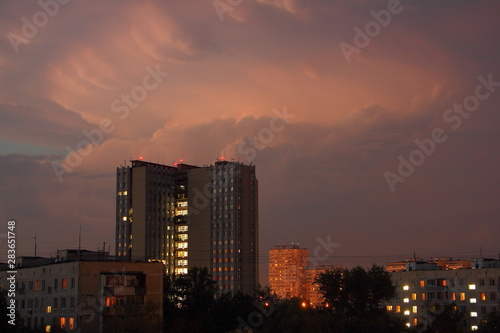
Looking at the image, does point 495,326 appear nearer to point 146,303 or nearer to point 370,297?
point 370,297

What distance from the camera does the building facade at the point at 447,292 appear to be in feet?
436

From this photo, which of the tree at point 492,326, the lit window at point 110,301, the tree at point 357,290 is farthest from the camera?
the tree at point 357,290

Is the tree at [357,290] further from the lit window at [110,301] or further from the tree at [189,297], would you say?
the lit window at [110,301]

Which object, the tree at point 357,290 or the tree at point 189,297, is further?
the tree at point 357,290

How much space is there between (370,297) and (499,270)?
30.3 m

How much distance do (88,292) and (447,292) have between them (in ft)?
268

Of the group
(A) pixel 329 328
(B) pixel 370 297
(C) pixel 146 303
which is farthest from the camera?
(B) pixel 370 297

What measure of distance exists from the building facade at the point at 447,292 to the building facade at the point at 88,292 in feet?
181

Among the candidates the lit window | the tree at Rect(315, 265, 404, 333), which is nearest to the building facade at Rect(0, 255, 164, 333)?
the lit window

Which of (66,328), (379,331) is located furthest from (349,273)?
(66,328)

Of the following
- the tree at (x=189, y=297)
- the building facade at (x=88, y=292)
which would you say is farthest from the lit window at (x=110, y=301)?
the tree at (x=189, y=297)

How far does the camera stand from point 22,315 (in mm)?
99125

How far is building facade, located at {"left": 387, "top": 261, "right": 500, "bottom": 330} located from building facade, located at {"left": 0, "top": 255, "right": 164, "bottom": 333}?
55219 mm

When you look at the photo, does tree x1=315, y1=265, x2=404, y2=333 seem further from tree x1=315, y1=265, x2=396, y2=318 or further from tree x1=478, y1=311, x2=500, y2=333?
tree x1=478, y1=311, x2=500, y2=333
